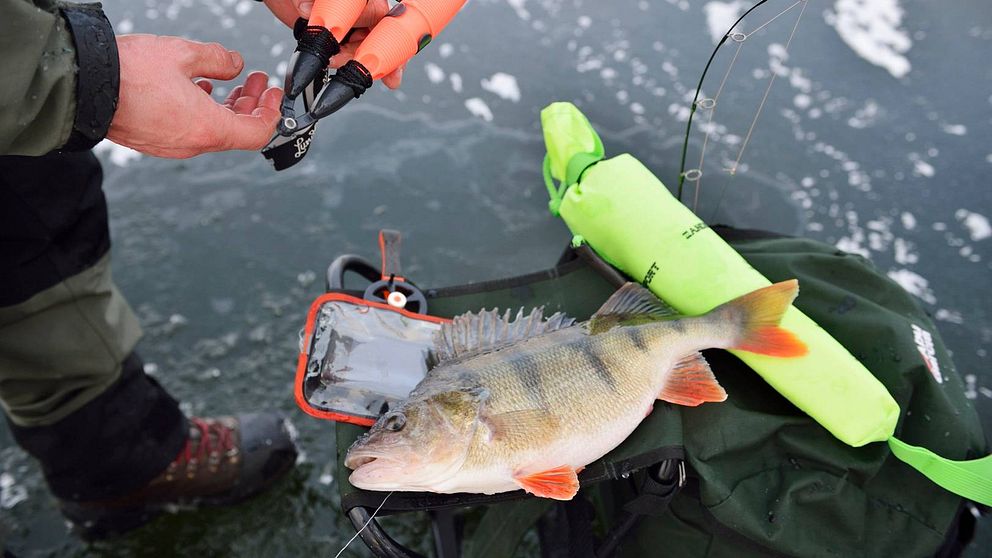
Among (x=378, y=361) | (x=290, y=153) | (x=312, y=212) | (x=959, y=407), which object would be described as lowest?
(x=312, y=212)

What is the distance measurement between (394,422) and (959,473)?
5.08 ft

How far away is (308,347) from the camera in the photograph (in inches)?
79.4

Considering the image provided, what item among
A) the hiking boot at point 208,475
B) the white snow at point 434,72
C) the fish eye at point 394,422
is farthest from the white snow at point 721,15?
the fish eye at point 394,422

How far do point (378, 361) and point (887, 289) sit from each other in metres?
1.76

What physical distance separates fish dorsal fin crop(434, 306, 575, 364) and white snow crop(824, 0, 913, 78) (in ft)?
12.9

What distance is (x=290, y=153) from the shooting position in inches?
76.5

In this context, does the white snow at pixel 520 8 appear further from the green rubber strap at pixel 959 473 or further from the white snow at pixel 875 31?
the green rubber strap at pixel 959 473

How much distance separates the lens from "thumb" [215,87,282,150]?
1687 millimetres

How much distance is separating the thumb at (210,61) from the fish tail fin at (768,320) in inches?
61.9

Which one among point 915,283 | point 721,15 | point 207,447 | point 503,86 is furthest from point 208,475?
point 721,15

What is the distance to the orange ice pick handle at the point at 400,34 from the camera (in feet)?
5.99

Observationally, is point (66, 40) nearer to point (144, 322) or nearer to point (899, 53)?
point (144, 322)

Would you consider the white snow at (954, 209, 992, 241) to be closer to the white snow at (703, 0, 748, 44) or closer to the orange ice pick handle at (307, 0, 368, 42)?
the white snow at (703, 0, 748, 44)

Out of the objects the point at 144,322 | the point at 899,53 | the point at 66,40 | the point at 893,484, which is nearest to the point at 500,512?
the point at 893,484
